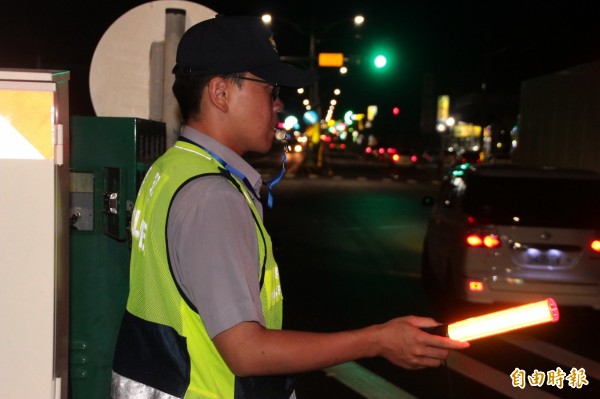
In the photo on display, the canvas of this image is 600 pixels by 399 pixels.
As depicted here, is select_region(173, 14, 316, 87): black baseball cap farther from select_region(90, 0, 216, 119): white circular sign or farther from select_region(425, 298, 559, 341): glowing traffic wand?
select_region(90, 0, 216, 119): white circular sign

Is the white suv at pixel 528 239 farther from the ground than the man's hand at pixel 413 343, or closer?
closer

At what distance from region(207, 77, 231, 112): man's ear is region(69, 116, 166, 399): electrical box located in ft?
5.37

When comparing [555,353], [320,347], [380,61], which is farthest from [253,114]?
[380,61]

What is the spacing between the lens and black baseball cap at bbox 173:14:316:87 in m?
2.22

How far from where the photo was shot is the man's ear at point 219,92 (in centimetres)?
226

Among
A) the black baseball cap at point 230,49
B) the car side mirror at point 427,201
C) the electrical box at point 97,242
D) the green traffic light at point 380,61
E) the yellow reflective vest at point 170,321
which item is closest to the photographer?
the yellow reflective vest at point 170,321

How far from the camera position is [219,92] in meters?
2.27

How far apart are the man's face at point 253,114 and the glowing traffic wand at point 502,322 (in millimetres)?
683

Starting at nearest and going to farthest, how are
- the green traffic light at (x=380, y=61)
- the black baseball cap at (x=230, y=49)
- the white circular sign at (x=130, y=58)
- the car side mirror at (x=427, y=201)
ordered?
the black baseball cap at (x=230, y=49) < the white circular sign at (x=130, y=58) < the car side mirror at (x=427, y=201) < the green traffic light at (x=380, y=61)

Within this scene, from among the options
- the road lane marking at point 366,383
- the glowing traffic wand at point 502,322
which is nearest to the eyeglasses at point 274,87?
the glowing traffic wand at point 502,322

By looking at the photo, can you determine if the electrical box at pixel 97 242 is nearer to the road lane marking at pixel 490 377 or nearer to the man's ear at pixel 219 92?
the man's ear at pixel 219 92

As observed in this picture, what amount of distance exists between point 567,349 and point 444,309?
173 centimetres

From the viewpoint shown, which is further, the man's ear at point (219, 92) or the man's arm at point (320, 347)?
the man's ear at point (219, 92)

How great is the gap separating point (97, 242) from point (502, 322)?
7.60 feet
